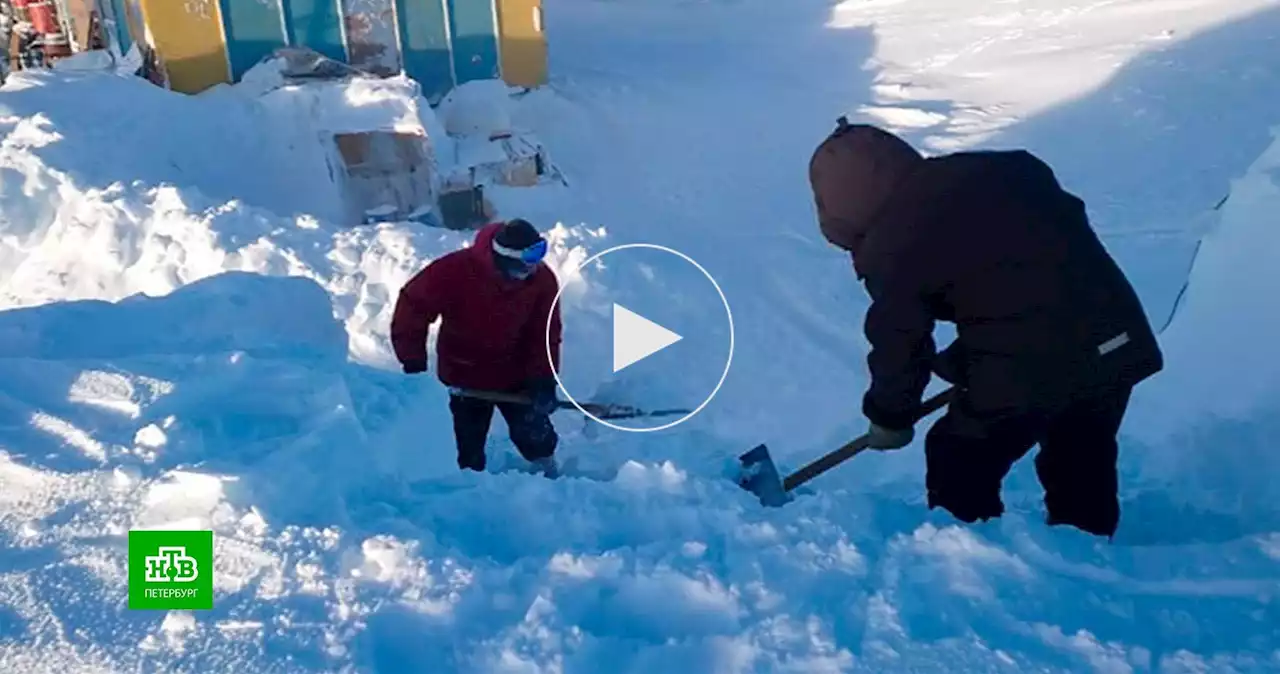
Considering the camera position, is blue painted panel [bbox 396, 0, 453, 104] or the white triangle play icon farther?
blue painted panel [bbox 396, 0, 453, 104]

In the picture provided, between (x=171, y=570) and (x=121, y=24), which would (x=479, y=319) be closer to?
(x=171, y=570)

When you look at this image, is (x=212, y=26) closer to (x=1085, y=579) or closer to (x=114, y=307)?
(x=114, y=307)

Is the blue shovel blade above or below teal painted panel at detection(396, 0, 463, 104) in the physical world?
above

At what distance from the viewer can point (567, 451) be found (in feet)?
17.3

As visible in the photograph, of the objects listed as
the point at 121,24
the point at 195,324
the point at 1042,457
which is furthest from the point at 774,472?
the point at 121,24

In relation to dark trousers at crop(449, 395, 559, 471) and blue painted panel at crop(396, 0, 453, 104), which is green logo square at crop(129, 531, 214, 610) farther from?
blue painted panel at crop(396, 0, 453, 104)

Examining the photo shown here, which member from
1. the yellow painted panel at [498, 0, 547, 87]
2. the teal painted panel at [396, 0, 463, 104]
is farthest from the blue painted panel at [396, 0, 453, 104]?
the yellow painted panel at [498, 0, 547, 87]

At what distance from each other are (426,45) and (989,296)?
33.6ft

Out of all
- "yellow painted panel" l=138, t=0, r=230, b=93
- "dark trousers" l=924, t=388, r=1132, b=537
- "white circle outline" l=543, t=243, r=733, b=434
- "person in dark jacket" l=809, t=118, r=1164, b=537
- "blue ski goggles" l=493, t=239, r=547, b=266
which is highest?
"person in dark jacket" l=809, t=118, r=1164, b=537

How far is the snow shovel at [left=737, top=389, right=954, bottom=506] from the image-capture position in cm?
354

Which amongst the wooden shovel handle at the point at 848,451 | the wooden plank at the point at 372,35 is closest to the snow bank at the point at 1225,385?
the wooden shovel handle at the point at 848,451

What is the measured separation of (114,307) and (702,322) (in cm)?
329

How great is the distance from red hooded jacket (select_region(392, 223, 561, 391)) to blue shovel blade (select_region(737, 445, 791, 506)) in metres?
1.21

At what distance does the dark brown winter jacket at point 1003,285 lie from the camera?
2.85 metres
